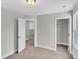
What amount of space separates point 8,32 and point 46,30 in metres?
2.65

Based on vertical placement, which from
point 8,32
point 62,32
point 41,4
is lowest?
point 62,32

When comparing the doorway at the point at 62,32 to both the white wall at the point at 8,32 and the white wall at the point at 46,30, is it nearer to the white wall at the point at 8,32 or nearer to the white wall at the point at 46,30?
the white wall at the point at 46,30

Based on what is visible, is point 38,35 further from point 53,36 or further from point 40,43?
→ point 53,36

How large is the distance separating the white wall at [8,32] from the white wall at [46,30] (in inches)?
73.0

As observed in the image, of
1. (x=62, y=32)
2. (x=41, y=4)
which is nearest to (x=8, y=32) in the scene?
(x=41, y=4)

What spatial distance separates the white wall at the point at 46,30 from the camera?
5.76 meters

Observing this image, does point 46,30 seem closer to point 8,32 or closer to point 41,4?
point 8,32

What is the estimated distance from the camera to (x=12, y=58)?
4.10m

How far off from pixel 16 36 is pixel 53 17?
267cm

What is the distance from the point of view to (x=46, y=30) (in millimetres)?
6082

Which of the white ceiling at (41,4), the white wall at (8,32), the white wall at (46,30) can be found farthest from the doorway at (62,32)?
the white wall at (8,32)

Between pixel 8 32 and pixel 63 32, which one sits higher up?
pixel 8 32

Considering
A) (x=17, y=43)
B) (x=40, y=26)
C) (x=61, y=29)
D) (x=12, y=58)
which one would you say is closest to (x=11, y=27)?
(x=17, y=43)

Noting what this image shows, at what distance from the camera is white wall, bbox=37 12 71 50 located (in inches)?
227
